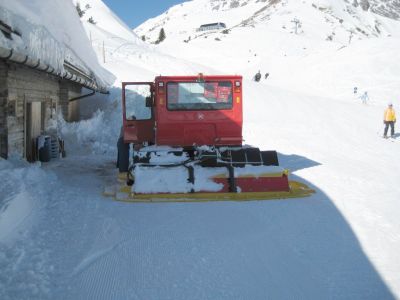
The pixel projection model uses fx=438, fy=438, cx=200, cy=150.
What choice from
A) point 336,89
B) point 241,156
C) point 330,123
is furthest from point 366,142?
point 336,89

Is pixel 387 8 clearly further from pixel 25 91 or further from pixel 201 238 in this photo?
pixel 201 238

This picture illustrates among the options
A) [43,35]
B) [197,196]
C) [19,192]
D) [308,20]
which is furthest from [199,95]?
[308,20]

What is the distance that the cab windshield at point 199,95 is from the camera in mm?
8453

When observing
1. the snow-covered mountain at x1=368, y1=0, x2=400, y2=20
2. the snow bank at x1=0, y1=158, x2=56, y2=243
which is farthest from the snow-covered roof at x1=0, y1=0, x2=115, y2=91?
the snow-covered mountain at x1=368, y1=0, x2=400, y2=20

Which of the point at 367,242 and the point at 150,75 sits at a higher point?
the point at 150,75

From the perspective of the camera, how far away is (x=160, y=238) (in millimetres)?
5367

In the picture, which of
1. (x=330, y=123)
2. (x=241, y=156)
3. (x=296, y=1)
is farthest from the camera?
(x=296, y=1)

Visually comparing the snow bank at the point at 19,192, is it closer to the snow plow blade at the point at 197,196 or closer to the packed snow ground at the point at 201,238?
the packed snow ground at the point at 201,238

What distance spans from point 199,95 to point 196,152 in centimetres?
117

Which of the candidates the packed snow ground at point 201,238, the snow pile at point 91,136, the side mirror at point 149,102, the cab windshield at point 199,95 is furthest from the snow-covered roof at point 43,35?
the cab windshield at point 199,95

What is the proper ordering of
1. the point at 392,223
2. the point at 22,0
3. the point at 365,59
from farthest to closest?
the point at 365,59 → the point at 22,0 → the point at 392,223

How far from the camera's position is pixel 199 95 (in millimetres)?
8500

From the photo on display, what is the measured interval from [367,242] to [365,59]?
3889 cm

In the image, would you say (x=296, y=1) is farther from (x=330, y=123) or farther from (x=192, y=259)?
(x=192, y=259)
